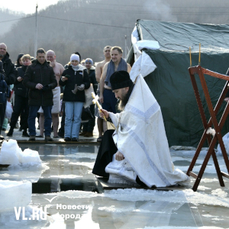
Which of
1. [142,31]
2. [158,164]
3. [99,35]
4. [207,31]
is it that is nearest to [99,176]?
[158,164]

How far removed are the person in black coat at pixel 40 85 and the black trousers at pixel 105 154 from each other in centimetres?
403

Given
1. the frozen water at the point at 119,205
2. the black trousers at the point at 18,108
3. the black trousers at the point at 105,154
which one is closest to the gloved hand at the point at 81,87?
the black trousers at the point at 18,108

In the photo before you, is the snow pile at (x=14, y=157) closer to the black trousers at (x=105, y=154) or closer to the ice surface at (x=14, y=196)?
the black trousers at (x=105, y=154)

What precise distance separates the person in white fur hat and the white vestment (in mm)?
4572

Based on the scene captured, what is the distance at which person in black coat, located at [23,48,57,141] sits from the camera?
9547 millimetres

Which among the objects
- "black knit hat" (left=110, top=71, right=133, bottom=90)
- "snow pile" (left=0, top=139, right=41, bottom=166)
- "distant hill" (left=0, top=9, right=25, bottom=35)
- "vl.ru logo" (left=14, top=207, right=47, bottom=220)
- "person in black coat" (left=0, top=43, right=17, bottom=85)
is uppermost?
"distant hill" (left=0, top=9, right=25, bottom=35)

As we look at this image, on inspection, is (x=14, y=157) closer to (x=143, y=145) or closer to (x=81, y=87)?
(x=143, y=145)

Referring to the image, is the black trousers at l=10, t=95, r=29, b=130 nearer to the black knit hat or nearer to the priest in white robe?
the priest in white robe

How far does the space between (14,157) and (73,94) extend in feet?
11.4

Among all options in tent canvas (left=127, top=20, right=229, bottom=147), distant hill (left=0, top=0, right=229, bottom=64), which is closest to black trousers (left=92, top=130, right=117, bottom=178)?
tent canvas (left=127, top=20, right=229, bottom=147)

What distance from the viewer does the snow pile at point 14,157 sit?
6.73 m

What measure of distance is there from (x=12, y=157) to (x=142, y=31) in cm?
494

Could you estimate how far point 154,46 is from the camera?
375 inches

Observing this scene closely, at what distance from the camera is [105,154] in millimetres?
5723
